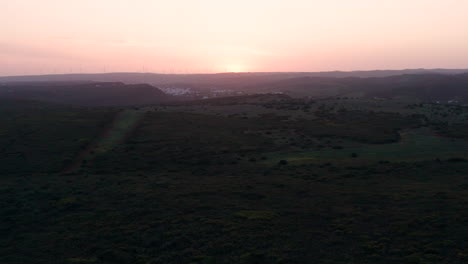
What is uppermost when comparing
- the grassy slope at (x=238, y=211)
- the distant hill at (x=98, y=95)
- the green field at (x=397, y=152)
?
Answer: the distant hill at (x=98, y=95)

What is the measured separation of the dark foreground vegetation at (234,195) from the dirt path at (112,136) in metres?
0.33

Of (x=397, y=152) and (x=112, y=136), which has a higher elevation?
(x=112, y=136)

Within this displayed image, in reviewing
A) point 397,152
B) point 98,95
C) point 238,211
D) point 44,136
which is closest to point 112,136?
point 44,136

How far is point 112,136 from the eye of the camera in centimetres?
4666

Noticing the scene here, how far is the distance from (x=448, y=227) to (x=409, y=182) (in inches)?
332

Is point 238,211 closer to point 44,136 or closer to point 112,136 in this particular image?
point 112,136

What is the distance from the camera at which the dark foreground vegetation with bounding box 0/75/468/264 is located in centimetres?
1501

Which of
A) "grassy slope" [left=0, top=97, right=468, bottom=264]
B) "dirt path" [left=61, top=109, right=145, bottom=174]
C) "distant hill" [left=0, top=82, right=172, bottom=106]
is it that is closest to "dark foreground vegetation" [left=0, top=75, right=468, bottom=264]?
"grassy slope" [left=0, top=97, right=468, bottom=264]

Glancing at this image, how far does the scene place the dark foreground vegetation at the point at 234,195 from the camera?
15.0m

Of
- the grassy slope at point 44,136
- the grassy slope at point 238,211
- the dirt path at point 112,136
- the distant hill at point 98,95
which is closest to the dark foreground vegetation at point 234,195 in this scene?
the grassy slope at point 238,211

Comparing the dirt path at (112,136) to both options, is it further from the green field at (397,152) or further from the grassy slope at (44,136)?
the green field at (397,152)

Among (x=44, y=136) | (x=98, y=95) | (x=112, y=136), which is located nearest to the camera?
(x=44, y=136)

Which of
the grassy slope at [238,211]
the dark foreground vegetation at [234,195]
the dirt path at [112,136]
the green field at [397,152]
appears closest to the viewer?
the grassy slope at [238,211]

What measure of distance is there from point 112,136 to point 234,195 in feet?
94.7
